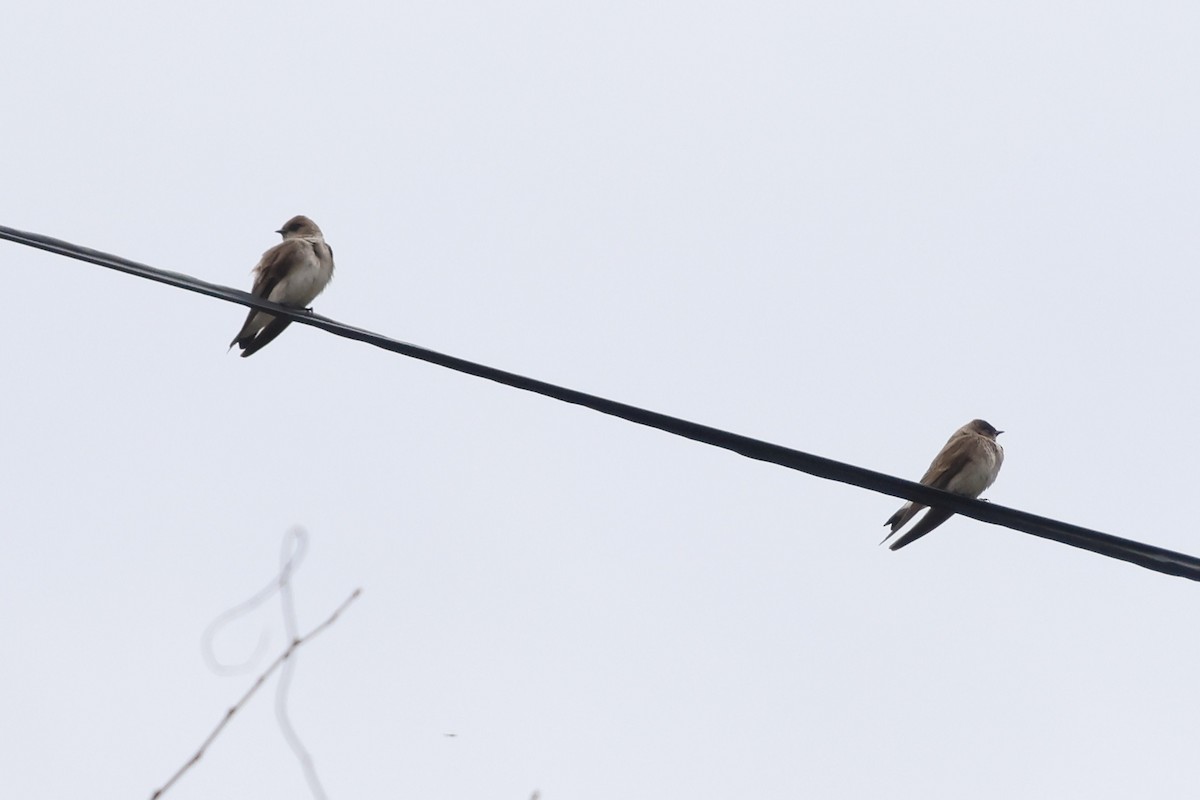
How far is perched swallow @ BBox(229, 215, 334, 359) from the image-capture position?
887cm

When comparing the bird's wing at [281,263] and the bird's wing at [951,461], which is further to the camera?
the bird's wing at [281,263]

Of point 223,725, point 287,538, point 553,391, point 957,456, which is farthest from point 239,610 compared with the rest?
point 957,456

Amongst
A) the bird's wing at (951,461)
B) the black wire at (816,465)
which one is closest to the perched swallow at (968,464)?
the bird's wing at (951,461)

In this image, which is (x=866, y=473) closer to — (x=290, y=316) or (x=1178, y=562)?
(x=1178, y=562)

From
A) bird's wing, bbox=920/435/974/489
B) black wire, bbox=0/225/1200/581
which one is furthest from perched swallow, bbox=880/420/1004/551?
black wire, bbox=0/225/1200/581

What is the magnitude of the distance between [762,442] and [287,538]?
5.24 feet

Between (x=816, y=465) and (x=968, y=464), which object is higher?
(x=968, y=464)

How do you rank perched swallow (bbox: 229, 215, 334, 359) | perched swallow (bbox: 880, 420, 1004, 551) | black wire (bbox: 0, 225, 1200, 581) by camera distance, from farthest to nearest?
perched swallow (bbox: 229, 215, 334, 359) < perched swallow (bbox: 880, 420, 1004, 551) < black wire (bbox: 0, 225, 1200, 581)

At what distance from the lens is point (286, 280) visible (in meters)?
9.01

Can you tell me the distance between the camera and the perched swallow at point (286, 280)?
887 cm

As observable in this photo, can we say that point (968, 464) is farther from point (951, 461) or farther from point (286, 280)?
point (286, 280)

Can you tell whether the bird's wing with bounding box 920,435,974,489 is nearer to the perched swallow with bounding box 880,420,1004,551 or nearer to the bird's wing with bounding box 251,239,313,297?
the perched swallow with bounding box 880,420,1004,551

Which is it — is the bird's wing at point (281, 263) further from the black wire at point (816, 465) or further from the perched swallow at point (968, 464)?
the black wire at point (816, 465)

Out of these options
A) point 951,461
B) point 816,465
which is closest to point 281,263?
point 951,461
